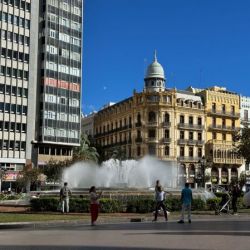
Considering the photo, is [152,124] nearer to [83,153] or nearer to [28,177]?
[83,153]

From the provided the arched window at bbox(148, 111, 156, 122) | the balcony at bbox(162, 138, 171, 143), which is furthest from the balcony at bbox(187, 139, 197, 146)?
the arched window at bbox(148, 111, 156, 122)

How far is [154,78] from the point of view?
108 metres

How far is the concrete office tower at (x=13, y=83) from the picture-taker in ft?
254

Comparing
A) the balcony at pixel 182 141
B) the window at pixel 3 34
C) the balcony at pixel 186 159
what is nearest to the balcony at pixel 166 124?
the balcony at pixel 182 141

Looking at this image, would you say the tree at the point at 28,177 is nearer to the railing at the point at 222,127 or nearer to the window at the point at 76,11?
the window at the point at 76,11

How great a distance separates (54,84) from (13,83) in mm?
6736

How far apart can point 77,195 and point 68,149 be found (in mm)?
53293

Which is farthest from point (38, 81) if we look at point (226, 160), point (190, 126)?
point (226, 160)

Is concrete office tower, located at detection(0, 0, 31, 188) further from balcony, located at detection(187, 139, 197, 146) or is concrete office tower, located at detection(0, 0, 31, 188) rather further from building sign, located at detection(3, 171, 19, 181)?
balcony, located at detection(187, 139, 197, 146)

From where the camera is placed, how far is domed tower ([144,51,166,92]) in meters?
107

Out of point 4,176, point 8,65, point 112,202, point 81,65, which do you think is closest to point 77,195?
point 112,202

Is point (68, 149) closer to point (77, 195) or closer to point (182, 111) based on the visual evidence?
point (182, 111)

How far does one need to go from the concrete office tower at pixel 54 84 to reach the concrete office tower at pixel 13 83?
1276 mm

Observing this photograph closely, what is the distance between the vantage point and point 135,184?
161 ft
